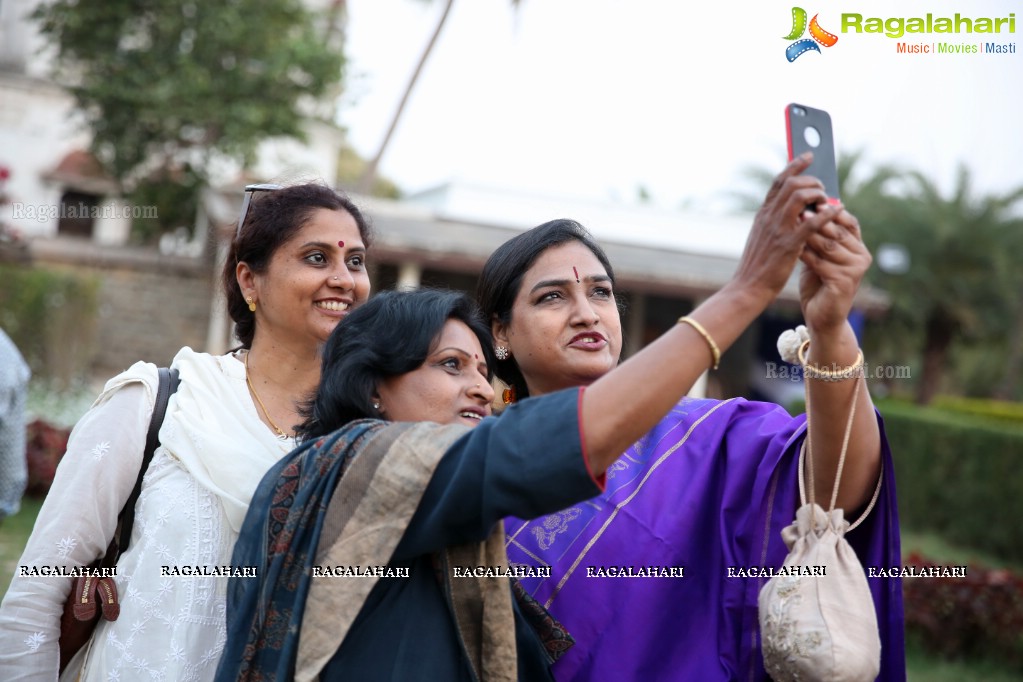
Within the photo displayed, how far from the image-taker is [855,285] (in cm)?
195

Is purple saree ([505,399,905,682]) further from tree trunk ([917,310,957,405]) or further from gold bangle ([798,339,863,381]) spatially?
tree trunk ([917,310,957,405])

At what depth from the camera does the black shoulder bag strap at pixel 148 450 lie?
2387 millimetres

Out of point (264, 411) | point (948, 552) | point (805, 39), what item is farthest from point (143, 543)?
point (948, 552)

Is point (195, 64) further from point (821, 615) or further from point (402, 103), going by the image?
point (821, 615)

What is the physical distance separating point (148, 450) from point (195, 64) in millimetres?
17034

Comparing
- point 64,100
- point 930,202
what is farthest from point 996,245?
point 64,100

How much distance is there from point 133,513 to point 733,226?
63.1 ft

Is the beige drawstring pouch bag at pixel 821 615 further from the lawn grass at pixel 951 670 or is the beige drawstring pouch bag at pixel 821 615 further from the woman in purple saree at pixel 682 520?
the lawn grass at pixel 951 670

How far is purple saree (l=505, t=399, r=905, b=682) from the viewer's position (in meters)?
2.31

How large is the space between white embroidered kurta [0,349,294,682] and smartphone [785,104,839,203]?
1376 mm

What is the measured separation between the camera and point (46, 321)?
14297 mm

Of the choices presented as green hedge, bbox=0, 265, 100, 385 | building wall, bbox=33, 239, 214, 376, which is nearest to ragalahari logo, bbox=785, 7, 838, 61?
green hedge, bbox=0, 265, 100, 385

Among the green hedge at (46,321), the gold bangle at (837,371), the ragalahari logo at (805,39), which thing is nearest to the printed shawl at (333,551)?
the gold bangle at (837,371)

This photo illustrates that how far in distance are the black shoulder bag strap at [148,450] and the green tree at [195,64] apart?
53.8 feet
